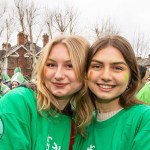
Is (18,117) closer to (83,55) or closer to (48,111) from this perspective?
(48,111)

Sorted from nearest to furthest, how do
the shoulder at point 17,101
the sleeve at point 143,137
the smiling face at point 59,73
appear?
the sleeve at point 143,137 < the shoulder at point 17,101 < the smiling face at point 59,73

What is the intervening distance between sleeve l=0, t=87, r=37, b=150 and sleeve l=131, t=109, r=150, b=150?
2.14 ft

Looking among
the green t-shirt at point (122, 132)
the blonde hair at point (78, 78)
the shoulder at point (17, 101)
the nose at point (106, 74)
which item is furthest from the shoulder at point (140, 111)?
the shoulder at point (17, 101)

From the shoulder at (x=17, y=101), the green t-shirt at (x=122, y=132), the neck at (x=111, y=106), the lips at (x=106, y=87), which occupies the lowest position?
the green t-shirt at (x=122, y=132)

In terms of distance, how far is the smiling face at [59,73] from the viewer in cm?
234

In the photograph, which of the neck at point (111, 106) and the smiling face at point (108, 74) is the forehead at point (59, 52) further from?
the neck at point (111, 106)

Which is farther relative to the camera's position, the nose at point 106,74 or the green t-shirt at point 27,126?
the nose at point 106,74

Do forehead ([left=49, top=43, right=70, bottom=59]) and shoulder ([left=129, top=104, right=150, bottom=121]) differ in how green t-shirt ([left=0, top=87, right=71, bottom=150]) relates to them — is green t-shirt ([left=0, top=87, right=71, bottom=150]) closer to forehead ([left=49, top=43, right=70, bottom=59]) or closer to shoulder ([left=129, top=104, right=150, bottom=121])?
forehead ([left=49, top=43, right=70, bottom=59])

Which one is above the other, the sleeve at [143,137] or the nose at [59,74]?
the nose at [59,74]

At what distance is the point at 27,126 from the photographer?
6.86 feet

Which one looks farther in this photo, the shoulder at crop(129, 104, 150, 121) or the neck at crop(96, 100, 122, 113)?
the neck at crop(96, 100, 122, 113)

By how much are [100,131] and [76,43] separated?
2.26 ft

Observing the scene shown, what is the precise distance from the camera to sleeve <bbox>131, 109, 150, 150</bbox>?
6.30 ft

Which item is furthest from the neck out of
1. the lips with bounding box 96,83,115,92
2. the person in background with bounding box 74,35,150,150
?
the lips with bounding box 96,83,115,92
